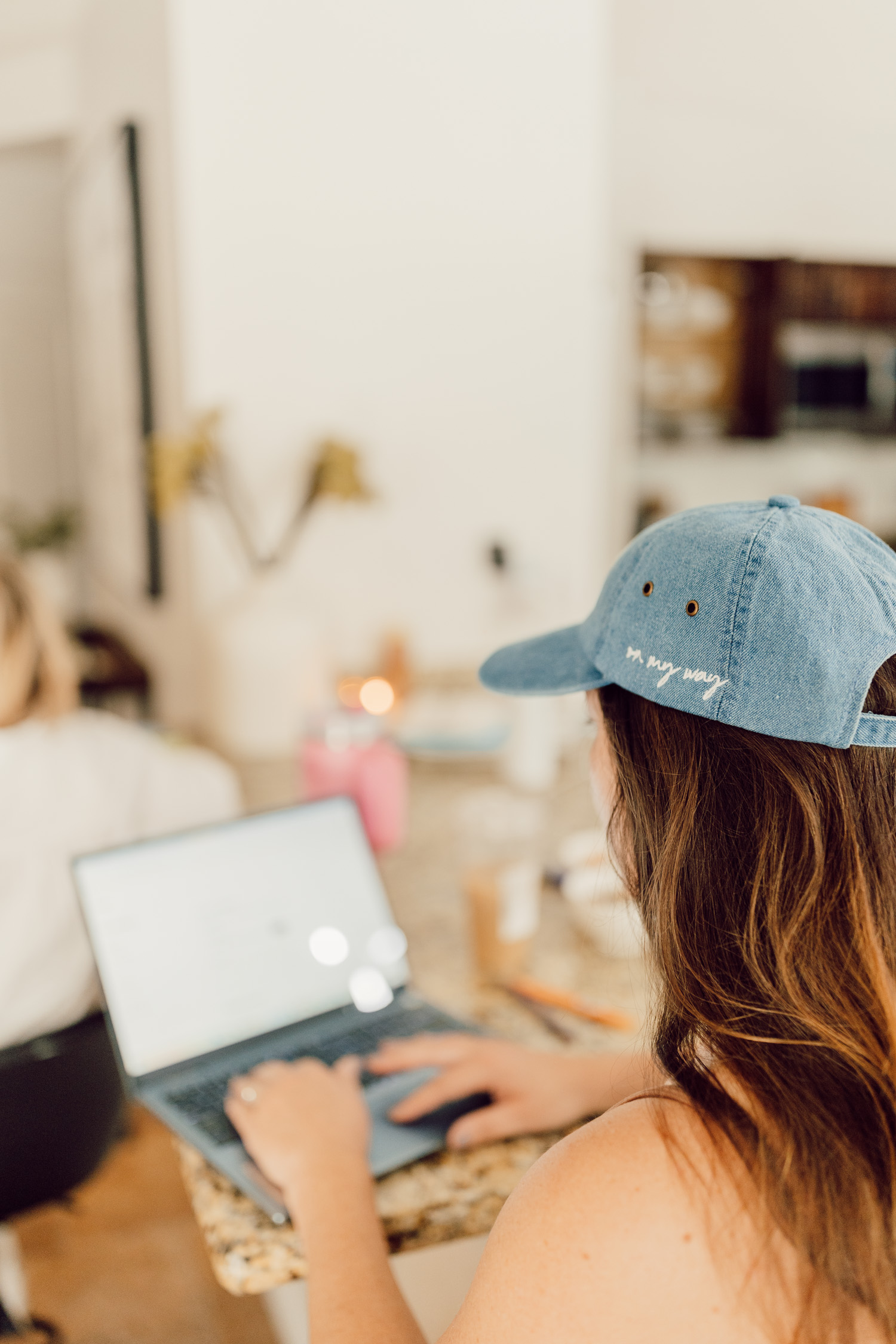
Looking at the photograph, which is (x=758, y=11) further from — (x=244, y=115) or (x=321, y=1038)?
(x=321, y=1038)

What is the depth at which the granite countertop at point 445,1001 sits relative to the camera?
743mm

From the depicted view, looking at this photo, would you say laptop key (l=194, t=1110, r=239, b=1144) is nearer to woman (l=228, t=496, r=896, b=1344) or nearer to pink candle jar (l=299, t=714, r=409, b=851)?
woman (l=228, t=496, r=896, b=1344)

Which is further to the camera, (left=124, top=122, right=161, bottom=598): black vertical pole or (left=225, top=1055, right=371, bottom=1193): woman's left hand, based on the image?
(left=124, top=122, right=161, bottom=598): black vertical pole

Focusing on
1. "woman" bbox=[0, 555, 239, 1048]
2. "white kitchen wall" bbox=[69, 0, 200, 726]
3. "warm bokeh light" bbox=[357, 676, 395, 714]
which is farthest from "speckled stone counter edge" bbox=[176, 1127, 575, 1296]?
"white kitchen wall" bbox=[69, 0, 200, 726]

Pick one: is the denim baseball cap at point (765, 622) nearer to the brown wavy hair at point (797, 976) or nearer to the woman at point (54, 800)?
the brown wavy hair at point (797, 976)

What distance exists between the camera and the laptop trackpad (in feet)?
2.65

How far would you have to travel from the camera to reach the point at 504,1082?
0.86 metres

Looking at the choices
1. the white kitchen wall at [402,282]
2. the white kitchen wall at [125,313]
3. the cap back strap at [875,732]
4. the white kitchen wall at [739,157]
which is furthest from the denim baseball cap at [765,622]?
the white kitchen wall at [739,157]

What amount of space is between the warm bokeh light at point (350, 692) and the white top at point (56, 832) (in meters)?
0.40

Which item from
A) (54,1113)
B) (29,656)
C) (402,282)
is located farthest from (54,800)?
(402,282)

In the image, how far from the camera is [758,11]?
264cm

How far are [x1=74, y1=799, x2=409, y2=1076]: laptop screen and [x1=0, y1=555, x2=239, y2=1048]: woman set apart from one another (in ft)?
0.99

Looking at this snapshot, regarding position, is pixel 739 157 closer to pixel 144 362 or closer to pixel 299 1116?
pixel 144 362

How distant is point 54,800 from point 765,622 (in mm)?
932
